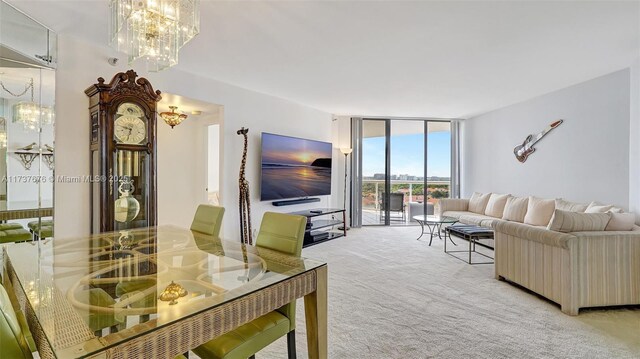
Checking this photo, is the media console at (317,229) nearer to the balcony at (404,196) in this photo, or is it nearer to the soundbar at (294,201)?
the soundbar at (294,201)

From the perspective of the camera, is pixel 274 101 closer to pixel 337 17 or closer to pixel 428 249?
pixel 337 17

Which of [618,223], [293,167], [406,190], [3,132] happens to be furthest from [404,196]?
[3,132]

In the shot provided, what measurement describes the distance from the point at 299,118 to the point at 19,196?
410 centimetres

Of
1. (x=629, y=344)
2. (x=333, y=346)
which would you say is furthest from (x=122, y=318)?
(x=629, y=344)

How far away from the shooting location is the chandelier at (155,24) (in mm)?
1771

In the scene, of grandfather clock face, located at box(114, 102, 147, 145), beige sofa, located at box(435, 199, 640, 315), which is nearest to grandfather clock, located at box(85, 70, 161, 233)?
grandfather clock face, located at box(114, 102, 147, 145)

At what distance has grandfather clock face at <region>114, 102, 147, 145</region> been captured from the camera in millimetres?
2975

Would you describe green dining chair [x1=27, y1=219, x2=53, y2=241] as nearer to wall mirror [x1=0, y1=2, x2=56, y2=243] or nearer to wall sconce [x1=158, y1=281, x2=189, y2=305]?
wall mirror [x1=0, y1=2, x2=56, y2=243]

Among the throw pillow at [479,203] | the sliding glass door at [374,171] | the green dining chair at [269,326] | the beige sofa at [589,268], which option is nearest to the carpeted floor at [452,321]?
the beige sofa at [589,268]

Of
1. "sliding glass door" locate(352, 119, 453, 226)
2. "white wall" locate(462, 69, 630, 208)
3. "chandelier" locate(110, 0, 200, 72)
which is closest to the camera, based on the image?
"chandelier" locate(110, 0, 200, 72)

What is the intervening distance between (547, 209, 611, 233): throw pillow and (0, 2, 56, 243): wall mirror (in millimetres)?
4746

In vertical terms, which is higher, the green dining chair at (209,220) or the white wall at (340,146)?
the white wall at (340,146)

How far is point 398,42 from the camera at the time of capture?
3002 mm

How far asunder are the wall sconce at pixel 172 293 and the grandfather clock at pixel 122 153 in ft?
7.05
